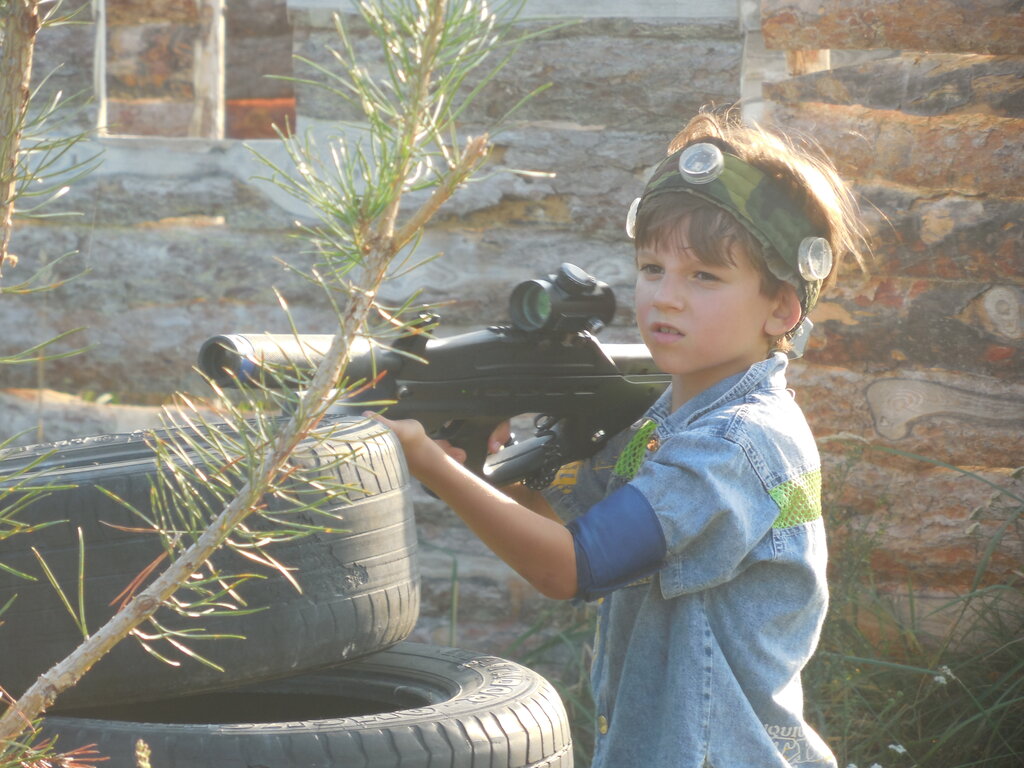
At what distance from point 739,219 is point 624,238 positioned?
1.49m

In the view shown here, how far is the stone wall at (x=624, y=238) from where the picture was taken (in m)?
3.01

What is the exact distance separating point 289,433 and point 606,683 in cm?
111

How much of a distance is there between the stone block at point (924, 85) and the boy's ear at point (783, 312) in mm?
1317

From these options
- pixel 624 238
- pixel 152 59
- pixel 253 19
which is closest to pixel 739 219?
pixel 624 238

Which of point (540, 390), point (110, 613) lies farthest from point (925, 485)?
point (110, 613)

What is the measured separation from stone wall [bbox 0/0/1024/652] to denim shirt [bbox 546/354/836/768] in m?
1.15

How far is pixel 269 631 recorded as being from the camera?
1746 millimetres

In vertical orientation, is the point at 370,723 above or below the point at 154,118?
below

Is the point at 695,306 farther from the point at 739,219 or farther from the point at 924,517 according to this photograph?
the point at 924,517

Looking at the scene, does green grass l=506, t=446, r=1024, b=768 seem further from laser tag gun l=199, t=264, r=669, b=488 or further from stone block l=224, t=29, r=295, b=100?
stone block l=224, t=29, r=295, b=100

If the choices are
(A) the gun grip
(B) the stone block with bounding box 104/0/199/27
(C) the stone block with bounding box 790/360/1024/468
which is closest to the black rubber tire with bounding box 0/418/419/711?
(A) the gun grip

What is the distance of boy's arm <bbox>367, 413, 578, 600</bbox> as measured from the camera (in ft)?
5.57

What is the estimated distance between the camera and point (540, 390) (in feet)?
6.85

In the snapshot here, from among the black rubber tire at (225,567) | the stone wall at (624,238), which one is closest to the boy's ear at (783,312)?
→ the black rubber tire at (225,567)
